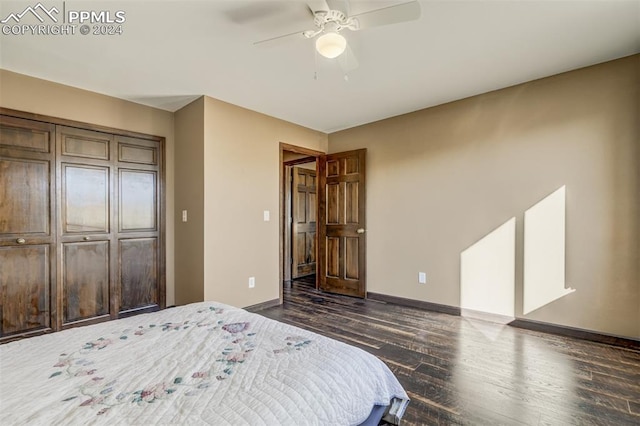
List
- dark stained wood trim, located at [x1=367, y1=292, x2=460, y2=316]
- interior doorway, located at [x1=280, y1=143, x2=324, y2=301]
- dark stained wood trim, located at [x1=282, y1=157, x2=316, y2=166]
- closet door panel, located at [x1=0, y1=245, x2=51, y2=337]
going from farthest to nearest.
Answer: interior doorway, located at [x1=280, y1=143, x2=324, y2=301]
dark stained wood trim, located at [x1=282, y1=157, x2=316, y2=166]
dark stained wood trim, located at [x1=367, y1=292, x2=460, y2=316]
closet door panel, located at [x1=0, y1=245, x2=51, y2=337]

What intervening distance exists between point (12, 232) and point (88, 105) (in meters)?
1.40

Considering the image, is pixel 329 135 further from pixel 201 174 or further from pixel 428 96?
pixel 201 174

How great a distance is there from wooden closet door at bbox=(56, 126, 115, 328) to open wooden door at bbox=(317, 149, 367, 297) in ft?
8.87

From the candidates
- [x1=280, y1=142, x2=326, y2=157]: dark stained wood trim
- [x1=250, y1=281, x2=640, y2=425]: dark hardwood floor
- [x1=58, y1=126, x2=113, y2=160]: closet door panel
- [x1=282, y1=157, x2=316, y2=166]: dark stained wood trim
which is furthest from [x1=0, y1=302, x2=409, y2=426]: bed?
[x1=282, y1=157, x2=316, y2=166]: dark stained wood trim

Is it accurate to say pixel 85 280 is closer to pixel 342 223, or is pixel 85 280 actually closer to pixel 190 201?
pixel 190 201

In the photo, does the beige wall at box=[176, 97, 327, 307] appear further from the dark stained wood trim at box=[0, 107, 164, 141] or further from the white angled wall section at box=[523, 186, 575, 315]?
the white angled wall section at box=[523, 186, 575, 315]

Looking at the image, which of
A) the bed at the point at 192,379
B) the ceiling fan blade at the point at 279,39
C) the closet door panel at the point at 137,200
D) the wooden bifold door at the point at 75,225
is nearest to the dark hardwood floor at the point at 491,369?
the bed at the point at 192,379

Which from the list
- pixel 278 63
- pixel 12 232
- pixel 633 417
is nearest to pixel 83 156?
pixel 12 232

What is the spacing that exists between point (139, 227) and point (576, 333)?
4.58m

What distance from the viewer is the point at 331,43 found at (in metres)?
1.81

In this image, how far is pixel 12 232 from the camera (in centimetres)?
267

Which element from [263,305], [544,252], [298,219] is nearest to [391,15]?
[544,252]

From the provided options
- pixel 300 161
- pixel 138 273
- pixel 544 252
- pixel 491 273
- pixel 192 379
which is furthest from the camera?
pixel 300 161

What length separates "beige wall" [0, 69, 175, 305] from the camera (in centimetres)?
269
